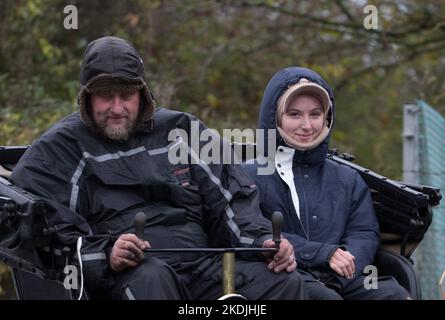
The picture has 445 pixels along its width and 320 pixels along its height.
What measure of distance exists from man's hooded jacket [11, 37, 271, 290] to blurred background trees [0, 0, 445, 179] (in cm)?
378

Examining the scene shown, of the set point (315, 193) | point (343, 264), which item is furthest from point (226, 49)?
point (343, 264)

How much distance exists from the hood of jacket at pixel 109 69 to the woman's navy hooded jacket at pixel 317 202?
852 mm

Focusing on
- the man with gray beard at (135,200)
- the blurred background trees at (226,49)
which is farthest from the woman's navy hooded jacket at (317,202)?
the blurred background trees at (226,49)

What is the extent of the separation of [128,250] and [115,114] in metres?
0.88

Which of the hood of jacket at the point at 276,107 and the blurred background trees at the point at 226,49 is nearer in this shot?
the hood of jacket at the point at 276,107

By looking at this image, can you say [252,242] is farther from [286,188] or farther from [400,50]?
[400,50]

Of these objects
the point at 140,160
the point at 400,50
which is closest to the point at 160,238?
the point at 140,160

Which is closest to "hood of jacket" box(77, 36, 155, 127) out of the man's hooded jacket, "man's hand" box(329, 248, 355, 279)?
the man's hooded jacket

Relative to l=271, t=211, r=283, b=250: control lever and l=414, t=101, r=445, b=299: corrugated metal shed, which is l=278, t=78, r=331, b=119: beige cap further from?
l=414, t=101, r=445, b=299: corrugated metal shed

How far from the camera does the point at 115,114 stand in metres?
5.21

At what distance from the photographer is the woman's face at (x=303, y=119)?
221 inches

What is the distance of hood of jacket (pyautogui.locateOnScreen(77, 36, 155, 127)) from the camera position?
202 inches

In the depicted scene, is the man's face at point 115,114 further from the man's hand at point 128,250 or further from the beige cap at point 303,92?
the beige cap at point 303,92
